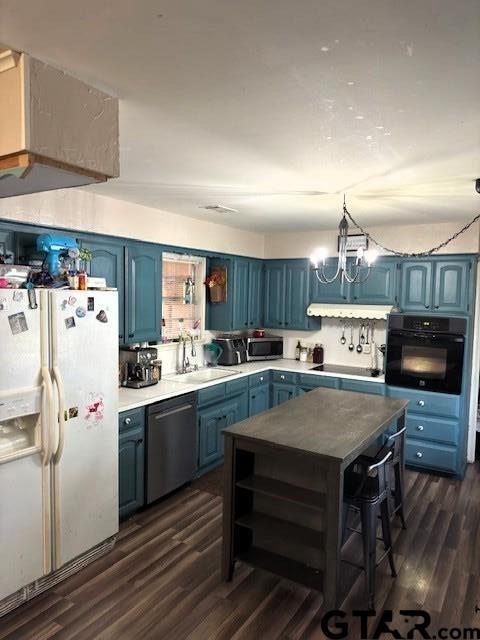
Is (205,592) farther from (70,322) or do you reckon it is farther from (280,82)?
(280,82)

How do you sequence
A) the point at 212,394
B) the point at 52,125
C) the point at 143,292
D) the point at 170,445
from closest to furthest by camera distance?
the point at 52,125, the point at 170,445, the point at 143,292, the point at 212,394

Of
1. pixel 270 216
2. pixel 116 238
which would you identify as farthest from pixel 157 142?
pixel 270 216

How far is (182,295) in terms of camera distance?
4660mm

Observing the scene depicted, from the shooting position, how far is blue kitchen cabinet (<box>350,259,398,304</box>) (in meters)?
4.54

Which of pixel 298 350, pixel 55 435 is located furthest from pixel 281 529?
pixel 298 350

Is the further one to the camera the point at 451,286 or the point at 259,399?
the point at 259,399

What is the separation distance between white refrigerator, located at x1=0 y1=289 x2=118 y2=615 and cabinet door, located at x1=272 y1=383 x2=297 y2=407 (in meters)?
2.41

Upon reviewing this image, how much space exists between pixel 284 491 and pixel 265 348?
2.91 meters

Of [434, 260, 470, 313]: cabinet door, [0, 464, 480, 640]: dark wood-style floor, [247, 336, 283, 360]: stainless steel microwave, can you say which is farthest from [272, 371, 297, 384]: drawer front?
[0, 464, 480, 640]: dark wood-style floor

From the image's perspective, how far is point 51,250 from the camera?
2.79 metres

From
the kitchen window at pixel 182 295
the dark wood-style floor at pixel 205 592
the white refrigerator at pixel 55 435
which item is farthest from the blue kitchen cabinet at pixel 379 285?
the white refrigerator at pixel 55 435

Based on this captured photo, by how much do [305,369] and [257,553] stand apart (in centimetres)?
244

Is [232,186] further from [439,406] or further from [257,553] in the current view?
[439,406]

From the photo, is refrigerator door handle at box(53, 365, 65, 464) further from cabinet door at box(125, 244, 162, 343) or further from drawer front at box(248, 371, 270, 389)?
drawer front at box(248, 371, 270, 389)
